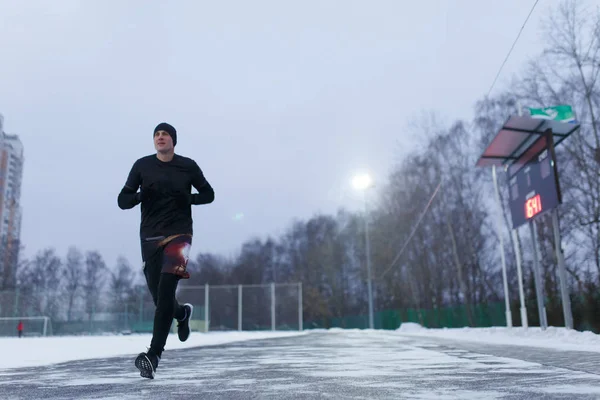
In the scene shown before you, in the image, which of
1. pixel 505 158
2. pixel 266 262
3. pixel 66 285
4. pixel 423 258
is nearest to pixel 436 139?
pixel 423 258

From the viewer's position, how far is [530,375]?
3.57 meters

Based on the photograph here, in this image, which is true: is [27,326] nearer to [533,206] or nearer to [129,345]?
[129,345]

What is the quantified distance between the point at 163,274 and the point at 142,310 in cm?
2784

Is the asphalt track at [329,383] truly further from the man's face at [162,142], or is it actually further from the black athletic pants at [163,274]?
the man's face at [162,142]

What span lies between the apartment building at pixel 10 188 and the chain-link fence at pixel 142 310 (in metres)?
32.9

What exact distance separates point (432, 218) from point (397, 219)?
3.02 m

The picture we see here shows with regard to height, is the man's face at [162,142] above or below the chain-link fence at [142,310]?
above

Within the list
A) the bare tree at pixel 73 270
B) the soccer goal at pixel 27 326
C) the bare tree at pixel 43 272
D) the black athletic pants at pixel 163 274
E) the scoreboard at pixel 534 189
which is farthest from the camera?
the bare tree at pixel 73 270

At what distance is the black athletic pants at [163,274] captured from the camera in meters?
3.64

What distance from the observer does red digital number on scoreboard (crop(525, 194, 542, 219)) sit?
41.7 ft

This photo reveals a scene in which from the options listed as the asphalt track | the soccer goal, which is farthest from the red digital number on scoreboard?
the soccer goal

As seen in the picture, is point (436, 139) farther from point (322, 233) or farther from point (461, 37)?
point (322, 233)

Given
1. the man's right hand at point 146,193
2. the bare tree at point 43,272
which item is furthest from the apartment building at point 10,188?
the man's right hand at point 146,193

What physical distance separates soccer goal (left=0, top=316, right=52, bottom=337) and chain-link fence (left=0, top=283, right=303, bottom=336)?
4 cm
